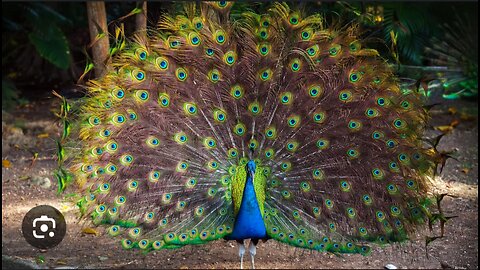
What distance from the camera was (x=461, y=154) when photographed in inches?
353

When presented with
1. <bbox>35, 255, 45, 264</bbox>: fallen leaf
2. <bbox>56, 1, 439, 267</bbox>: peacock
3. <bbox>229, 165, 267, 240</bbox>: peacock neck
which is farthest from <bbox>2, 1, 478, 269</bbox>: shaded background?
<bbox>229, 165, 267, 240</bbox>: peacock neck

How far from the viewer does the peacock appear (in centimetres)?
525

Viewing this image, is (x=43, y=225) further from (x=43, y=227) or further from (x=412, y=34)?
(x=412, y=34)

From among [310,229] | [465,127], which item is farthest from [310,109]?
[465,127]

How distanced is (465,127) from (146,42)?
6.24 m

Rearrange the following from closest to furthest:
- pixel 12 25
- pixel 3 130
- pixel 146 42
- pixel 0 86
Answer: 1. pixel 146 42
2. pixel 3 130
3. pixel 0 86
4. pixel 12 25

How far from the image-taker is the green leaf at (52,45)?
35.2ft

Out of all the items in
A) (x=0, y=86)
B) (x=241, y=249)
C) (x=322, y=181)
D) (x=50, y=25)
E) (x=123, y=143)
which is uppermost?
(x=50, y=25)

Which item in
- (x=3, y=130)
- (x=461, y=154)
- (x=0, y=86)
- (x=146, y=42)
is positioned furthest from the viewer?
(x=0, y=86)

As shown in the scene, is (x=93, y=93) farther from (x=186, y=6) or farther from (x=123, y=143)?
(x=186, y=6)

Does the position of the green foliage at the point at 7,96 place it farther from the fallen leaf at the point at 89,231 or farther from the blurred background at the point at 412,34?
the fallen leaf at the point at 89,231

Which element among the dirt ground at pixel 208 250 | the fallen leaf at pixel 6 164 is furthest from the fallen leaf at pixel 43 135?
the dirt ground at pixel 208 250

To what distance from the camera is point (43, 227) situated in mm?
6680

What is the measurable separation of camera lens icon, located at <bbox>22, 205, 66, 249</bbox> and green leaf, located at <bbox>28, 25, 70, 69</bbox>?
13.2 ft
